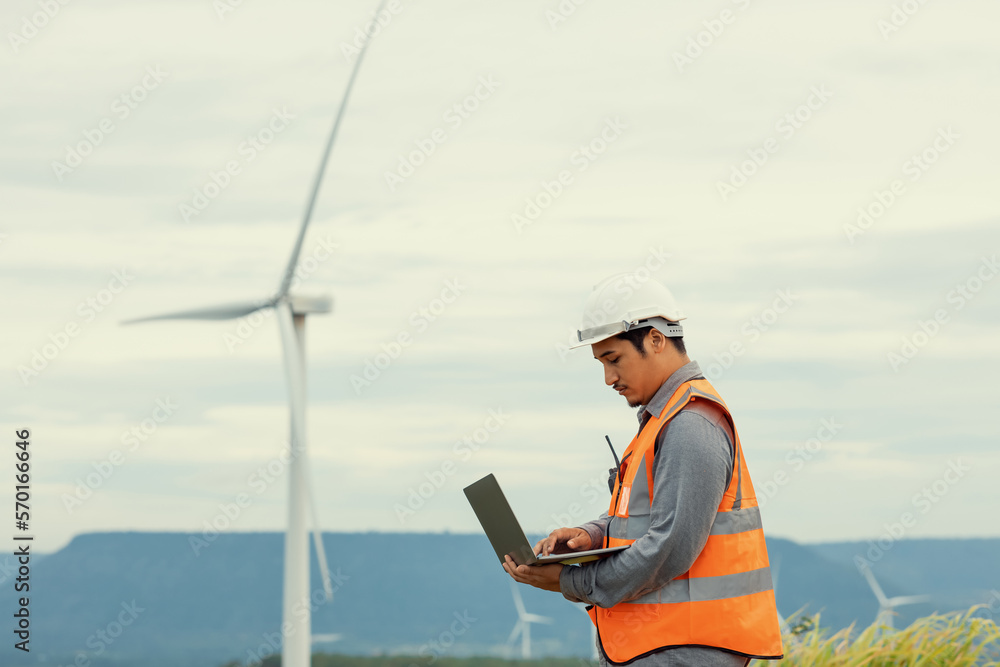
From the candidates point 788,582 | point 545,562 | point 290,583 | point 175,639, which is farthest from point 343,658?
point 545,562

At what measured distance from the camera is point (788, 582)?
15575cm

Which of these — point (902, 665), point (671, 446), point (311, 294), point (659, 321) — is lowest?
point (902, 665)

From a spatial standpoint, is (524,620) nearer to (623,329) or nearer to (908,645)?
(908,645)

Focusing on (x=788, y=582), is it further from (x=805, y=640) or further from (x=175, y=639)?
(x=805, y=640)

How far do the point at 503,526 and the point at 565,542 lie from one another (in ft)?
2.06

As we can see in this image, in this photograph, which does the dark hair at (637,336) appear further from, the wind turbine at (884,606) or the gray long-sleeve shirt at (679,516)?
the wind turbine at (884,606)

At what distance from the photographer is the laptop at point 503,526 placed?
537 cm

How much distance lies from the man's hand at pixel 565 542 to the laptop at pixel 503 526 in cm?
39

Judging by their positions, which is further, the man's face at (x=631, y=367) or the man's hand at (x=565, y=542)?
the man's hand at (x=565, y=542)

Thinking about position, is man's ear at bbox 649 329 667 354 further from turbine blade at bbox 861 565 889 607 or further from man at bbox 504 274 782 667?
turbine blade at bbox 861 565 889 607

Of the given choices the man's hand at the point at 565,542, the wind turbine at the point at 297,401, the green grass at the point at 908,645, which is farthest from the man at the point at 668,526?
the wind turbine at the point at 297,401

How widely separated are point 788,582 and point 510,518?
159354 millimetres

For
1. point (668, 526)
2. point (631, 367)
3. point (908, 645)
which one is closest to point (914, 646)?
point (908, 645)

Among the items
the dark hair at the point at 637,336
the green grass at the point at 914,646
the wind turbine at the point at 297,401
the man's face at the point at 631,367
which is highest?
the wind turbine at the point at 297,401
